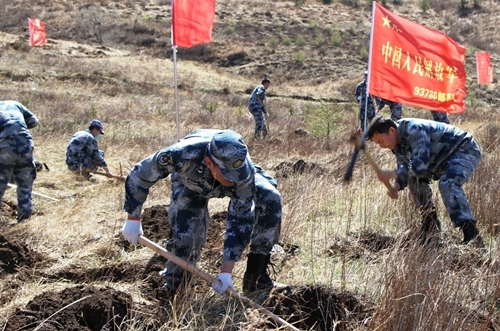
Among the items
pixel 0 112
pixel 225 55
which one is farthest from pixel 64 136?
pixel 225 55

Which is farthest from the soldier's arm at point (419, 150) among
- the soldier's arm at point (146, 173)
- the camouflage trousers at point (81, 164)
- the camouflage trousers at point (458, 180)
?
the camouflage trousers at point (81, 164)

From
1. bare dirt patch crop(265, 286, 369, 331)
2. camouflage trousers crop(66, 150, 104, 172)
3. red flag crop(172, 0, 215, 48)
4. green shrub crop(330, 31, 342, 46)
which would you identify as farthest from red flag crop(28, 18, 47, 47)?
bare dirt patch crop(265, 286, 369, 331)

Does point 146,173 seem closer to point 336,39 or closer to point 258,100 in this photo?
→ point 258,100

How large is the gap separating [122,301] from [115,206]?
9.61 feet

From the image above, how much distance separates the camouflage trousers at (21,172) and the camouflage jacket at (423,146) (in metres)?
3.82

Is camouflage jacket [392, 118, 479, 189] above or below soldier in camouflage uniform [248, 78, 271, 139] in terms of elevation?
above

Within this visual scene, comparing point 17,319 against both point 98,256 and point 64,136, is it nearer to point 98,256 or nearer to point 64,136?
point 98,256

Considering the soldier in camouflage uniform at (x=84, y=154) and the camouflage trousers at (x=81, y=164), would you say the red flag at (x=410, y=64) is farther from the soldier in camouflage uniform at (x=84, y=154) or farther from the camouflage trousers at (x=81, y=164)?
the camouflage trousers at (x=81, y=164)

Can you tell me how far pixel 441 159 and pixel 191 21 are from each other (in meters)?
4.47

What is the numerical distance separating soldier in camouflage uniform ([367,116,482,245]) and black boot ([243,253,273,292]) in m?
1.20

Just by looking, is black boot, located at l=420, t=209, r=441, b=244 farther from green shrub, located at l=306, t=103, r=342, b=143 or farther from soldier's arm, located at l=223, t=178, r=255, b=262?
green shrub, located at l=306, t=103, r=342, b=143

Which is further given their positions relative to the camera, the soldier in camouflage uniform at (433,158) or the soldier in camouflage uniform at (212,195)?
the soldier in camouflage uniform at (433,158)

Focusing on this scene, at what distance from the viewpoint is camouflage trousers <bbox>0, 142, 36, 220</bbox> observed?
549 cm

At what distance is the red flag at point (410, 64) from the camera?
5.88 m
